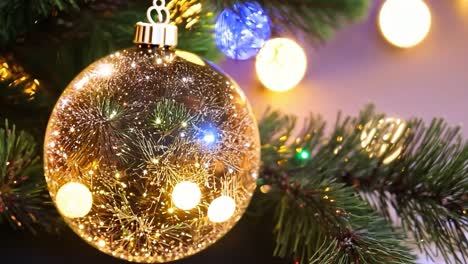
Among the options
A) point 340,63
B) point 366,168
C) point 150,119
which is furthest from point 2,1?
point 340,63

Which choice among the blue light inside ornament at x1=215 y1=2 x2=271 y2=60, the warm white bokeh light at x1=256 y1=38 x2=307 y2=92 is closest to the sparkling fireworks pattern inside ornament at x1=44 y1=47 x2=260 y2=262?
the blue light inside ornament at x1=215 y1=2 x2=271 y2=60

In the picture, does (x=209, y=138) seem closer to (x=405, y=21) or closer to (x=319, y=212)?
(x=319, y=212)

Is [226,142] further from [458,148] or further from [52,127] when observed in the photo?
[458,148]

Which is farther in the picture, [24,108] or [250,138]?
[24,108]

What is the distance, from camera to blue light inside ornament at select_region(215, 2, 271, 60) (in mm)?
479

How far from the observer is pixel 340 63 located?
1.33 metres

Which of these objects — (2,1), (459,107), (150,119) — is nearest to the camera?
(150,119)

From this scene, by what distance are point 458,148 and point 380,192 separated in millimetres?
79

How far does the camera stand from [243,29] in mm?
488

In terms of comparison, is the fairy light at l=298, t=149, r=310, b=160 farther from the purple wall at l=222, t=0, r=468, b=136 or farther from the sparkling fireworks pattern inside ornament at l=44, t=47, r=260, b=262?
the purple wall at l=222, t=0, r=468, b=136

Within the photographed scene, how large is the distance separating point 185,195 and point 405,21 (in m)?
1.02

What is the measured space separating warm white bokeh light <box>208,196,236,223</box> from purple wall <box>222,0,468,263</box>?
0.92 metres

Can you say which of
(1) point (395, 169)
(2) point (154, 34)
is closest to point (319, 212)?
(1) point (395, 169)

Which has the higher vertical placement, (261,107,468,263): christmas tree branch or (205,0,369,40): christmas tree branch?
(205,0,369,40): christmas tree branch
